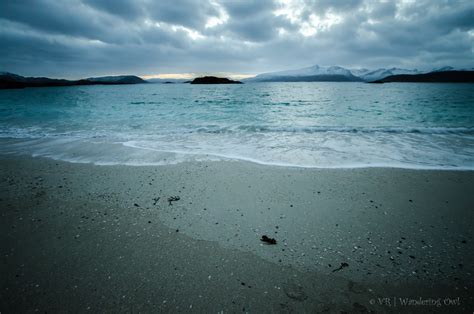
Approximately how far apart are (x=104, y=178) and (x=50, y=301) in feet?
11.6

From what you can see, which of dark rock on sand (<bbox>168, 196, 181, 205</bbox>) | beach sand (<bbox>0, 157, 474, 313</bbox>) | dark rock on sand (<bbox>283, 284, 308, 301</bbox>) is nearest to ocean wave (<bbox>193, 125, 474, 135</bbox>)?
beach sand (<bbox>0, 157, 474, 313</bbox>)

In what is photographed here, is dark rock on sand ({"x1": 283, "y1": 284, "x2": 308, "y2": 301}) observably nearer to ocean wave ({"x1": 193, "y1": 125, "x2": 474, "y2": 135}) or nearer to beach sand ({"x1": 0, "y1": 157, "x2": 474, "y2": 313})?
beach sand ({"x1": 0, "y1": 157, "x2": 474, "y2": 313})

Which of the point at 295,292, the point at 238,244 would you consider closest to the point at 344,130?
the point at 238,244

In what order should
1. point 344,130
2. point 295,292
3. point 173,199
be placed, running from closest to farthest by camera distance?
point 295,292
point 173,199
point 344,130

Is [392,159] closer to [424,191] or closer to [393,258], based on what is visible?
[424,191]

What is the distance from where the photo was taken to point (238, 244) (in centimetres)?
313

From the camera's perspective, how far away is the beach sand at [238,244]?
2.36 m

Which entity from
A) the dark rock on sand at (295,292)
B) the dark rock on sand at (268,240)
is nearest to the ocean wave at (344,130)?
the dark rock on sand at (268,240)

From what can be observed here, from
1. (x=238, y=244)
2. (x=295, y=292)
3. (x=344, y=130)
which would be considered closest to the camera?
(x=295, y=292)

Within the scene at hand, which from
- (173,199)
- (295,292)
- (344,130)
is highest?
(344,130)

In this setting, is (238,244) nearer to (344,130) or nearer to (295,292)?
(295,292)

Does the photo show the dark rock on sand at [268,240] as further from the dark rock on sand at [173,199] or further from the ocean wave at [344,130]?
the ocean wave at [344,130]

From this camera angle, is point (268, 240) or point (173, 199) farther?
point (173, 199)

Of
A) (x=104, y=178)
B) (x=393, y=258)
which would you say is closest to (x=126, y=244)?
(x=104, y=178)
